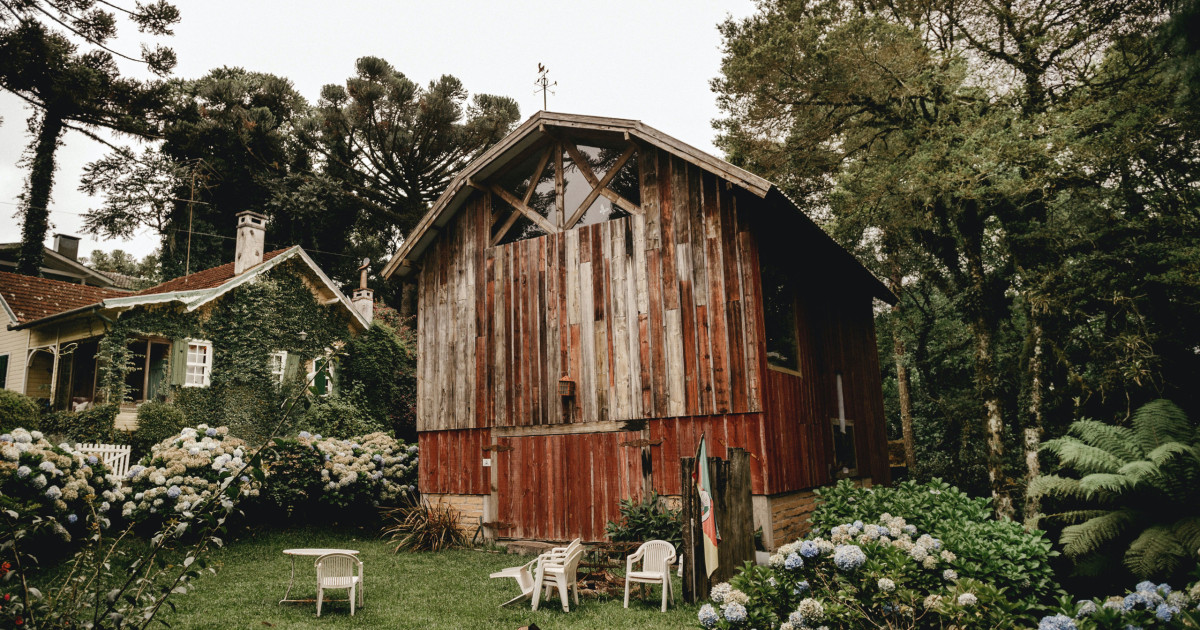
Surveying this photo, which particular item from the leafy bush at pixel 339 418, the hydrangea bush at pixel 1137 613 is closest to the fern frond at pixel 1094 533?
the hydrangea bush at pixel 1137 613

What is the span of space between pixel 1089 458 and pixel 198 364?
1902 centimetres

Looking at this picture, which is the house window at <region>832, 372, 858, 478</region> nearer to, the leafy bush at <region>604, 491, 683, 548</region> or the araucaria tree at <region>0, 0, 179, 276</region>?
the leafy bush at <region>604, 491, 683, 548</region>

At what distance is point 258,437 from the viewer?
18.8 metres

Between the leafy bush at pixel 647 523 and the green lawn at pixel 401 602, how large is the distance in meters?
1.57

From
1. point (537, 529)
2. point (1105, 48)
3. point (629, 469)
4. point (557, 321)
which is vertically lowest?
point (537, 529)

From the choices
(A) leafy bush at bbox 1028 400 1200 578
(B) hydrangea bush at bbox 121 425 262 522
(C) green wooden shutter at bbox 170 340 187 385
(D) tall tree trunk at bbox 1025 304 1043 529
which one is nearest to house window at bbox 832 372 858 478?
(D) tall tree trunk at bbox 1025 304 1043 529

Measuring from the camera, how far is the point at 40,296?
813 inches

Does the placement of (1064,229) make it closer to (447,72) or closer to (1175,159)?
(1175,159)

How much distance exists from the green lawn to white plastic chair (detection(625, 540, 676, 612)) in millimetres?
272

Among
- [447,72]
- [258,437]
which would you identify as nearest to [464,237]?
[258,437]

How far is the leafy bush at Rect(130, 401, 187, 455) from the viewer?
1617 cm

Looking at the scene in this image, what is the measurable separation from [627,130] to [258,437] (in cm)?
1370

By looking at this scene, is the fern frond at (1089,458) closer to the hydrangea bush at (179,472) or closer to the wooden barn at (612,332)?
the wooden barn at (612,332)

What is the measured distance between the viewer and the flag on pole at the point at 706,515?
7.37 meters
